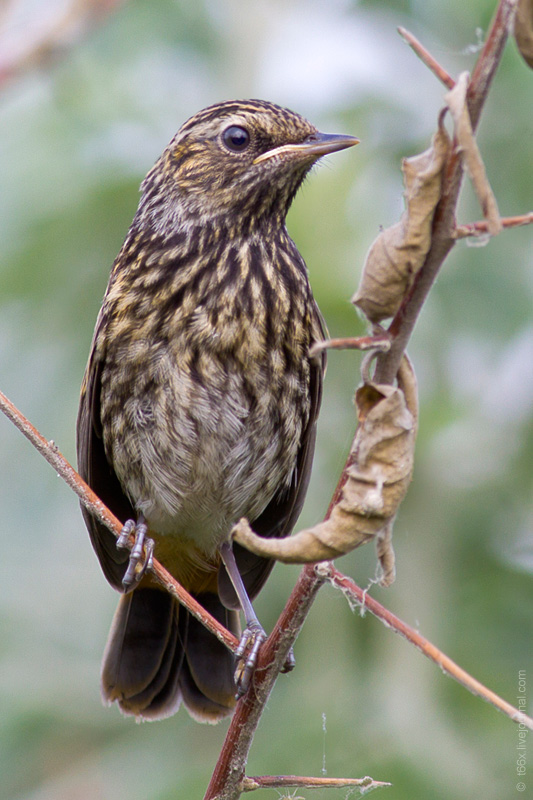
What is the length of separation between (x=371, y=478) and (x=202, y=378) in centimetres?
176

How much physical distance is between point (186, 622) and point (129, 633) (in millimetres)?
220

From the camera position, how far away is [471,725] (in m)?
3.97

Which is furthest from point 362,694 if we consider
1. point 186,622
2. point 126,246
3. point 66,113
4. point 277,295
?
point 66,113

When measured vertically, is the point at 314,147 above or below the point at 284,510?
above

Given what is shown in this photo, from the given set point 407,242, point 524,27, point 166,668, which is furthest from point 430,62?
point 166,668

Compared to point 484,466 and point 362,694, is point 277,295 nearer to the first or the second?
point 484,466

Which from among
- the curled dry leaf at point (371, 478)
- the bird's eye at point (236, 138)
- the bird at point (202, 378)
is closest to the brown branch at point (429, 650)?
the curled dry leaf at point (371, 478)

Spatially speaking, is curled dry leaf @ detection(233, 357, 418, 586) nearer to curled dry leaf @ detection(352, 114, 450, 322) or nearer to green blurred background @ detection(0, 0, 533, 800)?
curled dry leaf @ detection(352, 114, 450, 322)

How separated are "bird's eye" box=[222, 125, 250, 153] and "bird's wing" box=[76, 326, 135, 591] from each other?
81 centimetres

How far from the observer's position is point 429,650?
1.73 m

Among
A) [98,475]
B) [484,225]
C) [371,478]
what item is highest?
[98,475]

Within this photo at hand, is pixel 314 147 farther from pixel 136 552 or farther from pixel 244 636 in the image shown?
pixel 244 636

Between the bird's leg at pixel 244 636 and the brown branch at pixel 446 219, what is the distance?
113 centimetres

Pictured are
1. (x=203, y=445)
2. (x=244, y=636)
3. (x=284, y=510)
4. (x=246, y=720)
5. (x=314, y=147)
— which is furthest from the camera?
(x=284, y=510)
